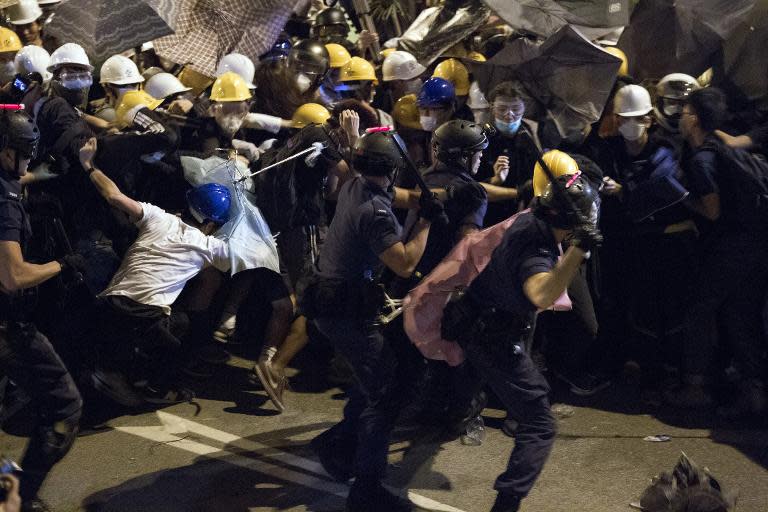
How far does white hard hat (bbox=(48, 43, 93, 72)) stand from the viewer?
8.52 meters

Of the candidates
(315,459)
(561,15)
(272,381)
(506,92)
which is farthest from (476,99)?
(315,459)

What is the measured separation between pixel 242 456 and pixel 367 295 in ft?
4.98

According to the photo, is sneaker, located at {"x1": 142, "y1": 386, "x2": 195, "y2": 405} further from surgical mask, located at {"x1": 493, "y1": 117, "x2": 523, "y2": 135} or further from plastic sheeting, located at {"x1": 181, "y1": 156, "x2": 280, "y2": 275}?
surgical mask, located at {"x1": 493, "y1": 117, "x2": 523, "y2": 135}

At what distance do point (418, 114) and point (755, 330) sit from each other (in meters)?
2.89

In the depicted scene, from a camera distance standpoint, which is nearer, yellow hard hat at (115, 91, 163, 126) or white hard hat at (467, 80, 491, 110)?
yellow hard hat at (115, 91, 163, 126)

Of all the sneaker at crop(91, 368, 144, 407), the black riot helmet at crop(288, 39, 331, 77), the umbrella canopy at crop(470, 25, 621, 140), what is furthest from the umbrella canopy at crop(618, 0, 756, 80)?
the sneaker at crop(91, 368, 144, 407)

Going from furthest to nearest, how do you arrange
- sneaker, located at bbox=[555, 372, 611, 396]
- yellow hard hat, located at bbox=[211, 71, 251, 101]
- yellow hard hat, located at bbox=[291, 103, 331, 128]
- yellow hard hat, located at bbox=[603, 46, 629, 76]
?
1. yellow hard hat, located at bbox=[603, 46, 629, 76]
2. yellow hard hat, located at bbox=[291, 103, 331, 128]
3. yellow hard hat, located at bbox=[211, 71, 251, 101]
4. sneaker, located at bbox=[555, 372, 611, 396]

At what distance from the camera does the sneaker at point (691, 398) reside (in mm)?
7797

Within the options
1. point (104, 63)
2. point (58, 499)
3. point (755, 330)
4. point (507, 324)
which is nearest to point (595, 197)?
point (507, 324)

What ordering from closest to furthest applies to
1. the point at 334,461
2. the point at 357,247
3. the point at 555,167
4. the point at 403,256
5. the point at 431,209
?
the point at 403,256, the point at 431,209, the point at 357,247, the point at 334,461, the point at 555,167

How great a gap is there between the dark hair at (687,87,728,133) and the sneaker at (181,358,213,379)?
Answer: 3772 mm

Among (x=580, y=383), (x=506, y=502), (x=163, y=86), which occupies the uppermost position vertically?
(x=163, y=86)

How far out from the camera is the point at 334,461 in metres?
6.62

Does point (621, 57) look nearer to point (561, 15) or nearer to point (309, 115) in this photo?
point (561, 15)
